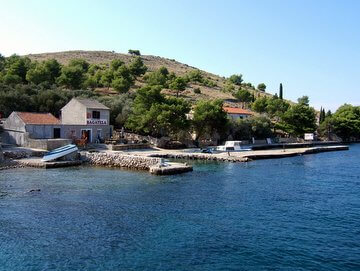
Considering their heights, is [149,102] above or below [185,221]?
above

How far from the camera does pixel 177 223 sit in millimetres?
22844

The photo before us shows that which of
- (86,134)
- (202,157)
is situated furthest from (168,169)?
(86,134)

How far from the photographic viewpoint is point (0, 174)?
38.8 m

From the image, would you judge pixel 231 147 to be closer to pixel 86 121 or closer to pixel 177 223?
pixel 86 121

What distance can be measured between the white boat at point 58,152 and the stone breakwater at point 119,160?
1.98 metres

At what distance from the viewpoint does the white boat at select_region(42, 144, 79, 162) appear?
151 feet

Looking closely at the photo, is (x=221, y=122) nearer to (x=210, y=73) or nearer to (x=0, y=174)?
(x=0, y=174)

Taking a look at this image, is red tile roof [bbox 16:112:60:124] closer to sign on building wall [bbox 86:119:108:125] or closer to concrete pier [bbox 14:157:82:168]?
sign on building wall [bbox 86:119:108:125]

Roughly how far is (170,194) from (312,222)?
1112 cm

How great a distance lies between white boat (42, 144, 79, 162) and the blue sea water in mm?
6636

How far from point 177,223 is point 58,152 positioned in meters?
28.2

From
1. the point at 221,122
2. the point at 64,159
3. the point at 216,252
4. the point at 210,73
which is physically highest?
the point at 210,73

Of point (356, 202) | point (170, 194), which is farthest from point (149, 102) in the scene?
point (356, 202)

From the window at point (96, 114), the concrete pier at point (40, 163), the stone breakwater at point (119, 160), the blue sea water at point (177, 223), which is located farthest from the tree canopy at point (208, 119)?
the blue sea water at point (177, 223)
